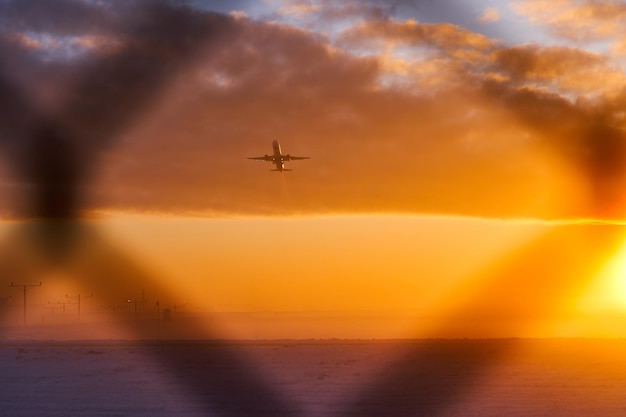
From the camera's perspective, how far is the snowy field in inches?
2758

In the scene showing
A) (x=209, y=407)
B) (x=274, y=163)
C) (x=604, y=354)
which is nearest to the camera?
(x=209, y=407)

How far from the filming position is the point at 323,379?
8181cm

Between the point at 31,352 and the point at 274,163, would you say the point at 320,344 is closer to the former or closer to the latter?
the point at 274,163

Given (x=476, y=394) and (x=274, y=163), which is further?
(x=274, y=163)

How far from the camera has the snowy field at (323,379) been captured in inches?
2758

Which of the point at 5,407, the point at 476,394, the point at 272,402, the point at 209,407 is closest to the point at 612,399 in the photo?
the point at 476,394

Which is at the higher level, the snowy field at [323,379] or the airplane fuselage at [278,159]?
the airplane fuselage at [278,159]

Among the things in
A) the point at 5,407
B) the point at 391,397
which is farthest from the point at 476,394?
the point at 5,407

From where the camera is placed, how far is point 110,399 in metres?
74.8

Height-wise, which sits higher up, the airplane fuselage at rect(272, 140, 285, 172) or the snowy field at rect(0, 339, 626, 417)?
the airplane fuselage at rect(272, 140, 285, 172)

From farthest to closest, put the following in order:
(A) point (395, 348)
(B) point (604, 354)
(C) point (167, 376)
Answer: (A) point (395, 348) → (B) point (604, 354) → (C) point (167, 376)

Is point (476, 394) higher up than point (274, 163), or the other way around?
point (274, 163)

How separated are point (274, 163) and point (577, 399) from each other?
65.6 m

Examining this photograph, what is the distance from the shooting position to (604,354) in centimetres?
9481
